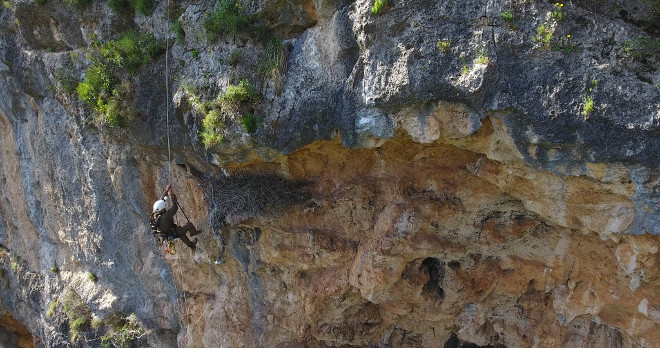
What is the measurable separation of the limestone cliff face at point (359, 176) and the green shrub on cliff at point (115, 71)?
0.14 m

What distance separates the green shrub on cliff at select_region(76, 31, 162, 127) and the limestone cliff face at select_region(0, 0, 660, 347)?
14cm

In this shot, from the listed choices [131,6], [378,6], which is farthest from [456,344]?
[131,6]


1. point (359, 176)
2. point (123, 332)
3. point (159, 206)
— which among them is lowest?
point (123, 332)

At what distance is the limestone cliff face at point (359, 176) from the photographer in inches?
163

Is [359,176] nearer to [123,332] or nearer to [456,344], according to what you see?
[456,344]

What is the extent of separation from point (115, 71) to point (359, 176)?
3594mm

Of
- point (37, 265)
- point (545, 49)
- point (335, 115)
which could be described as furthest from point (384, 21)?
point (37, 265)

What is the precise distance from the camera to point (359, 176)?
6363 millimetres

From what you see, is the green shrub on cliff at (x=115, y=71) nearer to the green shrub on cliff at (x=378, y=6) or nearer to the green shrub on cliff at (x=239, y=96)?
the green shrub on cliff at (x=239, y=96)

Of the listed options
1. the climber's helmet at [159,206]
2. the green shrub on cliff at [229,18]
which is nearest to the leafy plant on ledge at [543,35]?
the green shrub on cliff at [229,18]

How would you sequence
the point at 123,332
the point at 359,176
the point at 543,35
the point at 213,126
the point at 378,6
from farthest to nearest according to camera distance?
1. the point at 123,332
2. the point at 359,176
3. the point at 213,126
4. the point at 378,6
5. the point at 543,35

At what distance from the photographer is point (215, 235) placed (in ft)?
23.0

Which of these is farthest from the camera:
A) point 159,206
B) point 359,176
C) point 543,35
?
point 359,176

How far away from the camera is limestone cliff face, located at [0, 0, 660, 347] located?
415cm
